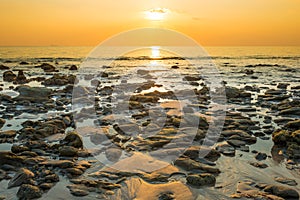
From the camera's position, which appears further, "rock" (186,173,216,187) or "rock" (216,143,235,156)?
"rock" (216,143,235,156)

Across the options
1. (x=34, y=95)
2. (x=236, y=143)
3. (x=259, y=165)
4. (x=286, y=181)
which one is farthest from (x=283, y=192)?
(x=34, y=95)

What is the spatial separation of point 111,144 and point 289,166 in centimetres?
467

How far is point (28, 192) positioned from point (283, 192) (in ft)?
15.5

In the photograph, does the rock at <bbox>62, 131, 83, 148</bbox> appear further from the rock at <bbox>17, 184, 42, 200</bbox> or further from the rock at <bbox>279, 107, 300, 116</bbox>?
the rock at <bbox>279, 107, 300, 116</bbox>

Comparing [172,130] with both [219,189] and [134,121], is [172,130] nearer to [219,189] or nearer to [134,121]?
[134,121]

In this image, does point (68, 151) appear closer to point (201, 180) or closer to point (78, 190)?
point (78, 190)

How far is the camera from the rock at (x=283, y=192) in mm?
5602

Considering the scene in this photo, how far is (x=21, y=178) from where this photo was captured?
6.03m

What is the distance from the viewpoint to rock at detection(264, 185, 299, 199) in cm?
560

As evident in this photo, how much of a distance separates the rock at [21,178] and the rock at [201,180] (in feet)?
10.6

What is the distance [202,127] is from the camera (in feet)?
33.9

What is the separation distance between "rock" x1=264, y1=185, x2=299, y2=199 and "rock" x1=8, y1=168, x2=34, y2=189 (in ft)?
15.5

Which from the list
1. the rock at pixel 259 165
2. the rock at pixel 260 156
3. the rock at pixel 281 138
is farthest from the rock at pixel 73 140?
the rock at pixel 281 138

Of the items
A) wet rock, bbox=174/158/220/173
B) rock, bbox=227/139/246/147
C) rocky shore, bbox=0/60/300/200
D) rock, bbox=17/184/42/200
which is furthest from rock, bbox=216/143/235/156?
rock, bbox=17/184/42/200
